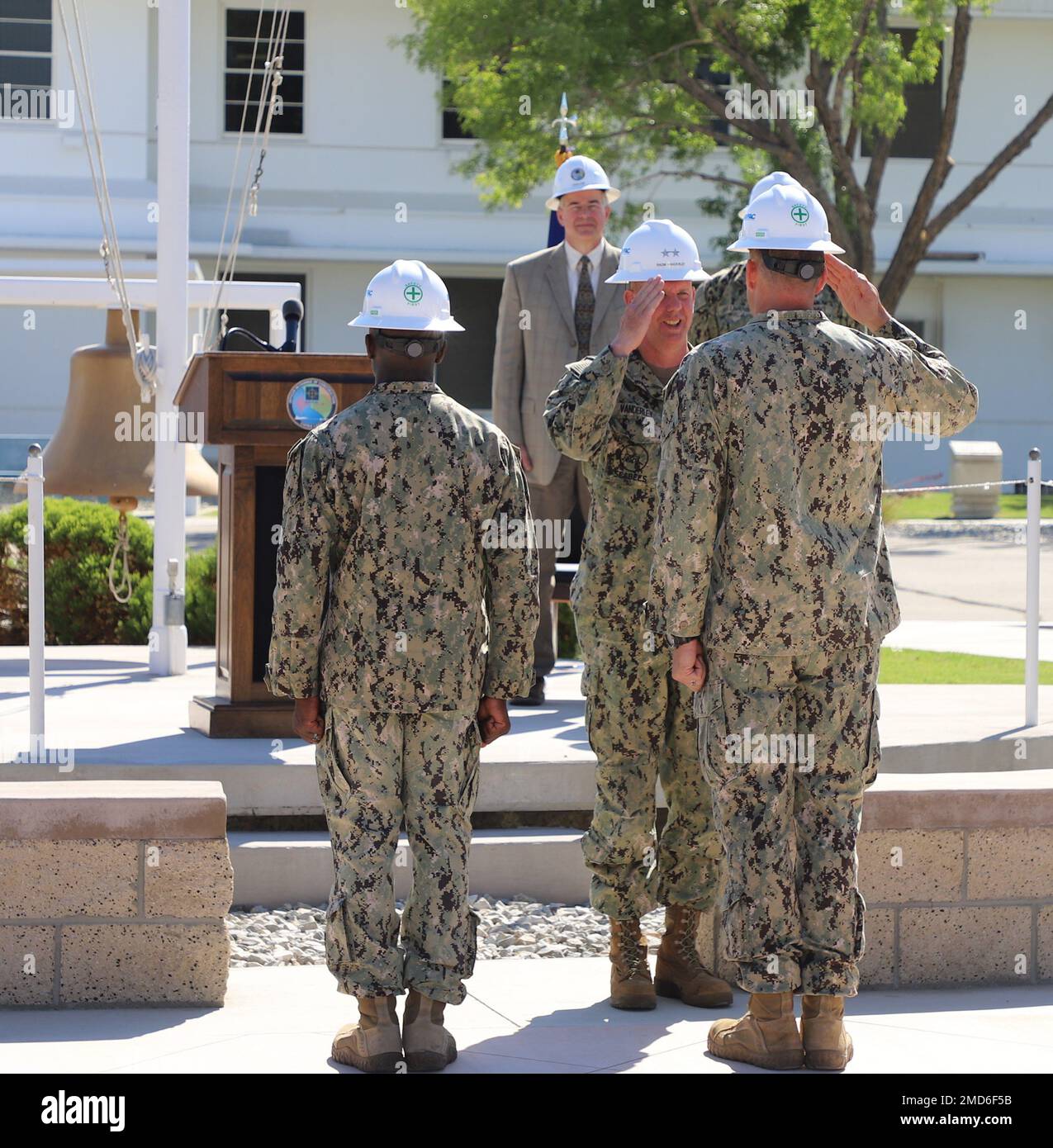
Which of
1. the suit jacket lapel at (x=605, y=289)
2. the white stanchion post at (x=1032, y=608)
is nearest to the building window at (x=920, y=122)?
the white stanchion post at (x=1032, y=608)

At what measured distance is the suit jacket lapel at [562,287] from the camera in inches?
291

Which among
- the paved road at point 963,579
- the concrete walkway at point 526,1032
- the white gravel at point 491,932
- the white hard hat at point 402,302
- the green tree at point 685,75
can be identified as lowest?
the white gravel at point 491,932

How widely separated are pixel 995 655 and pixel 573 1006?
276 inches

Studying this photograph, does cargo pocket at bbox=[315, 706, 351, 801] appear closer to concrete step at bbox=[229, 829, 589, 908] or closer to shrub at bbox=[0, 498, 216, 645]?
concrete step at bbox=[229, 829, 589, 908]

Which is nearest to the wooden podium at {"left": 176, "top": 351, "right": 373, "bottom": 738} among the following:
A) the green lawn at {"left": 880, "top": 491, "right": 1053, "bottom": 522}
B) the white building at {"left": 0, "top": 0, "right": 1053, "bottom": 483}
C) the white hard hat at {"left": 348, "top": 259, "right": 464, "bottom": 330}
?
the white hard hat at {"left": 348, "top": 259, "right": 464, "bottom": 330}

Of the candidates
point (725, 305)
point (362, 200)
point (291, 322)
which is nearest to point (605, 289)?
point (291, 322)

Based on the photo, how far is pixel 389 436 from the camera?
428 cm

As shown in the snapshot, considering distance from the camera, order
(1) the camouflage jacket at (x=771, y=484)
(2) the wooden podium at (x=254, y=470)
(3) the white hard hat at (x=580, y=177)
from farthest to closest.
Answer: (2) the wooden podium at (x=254, y=470)
(3) the white hard hat at (x=580, y=177)
(1) the camouflage jacket at (x=771, y=484)

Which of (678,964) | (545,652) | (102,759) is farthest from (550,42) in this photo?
(678,964)

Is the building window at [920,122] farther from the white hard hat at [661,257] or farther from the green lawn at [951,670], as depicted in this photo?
the white hard hat at [661,257]

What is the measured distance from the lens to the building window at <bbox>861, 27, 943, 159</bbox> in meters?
29.0

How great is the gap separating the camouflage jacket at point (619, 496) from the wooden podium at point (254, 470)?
2222mm

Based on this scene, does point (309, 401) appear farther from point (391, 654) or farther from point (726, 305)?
point (391, 654)

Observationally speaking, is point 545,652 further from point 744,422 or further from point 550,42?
point 550,42
